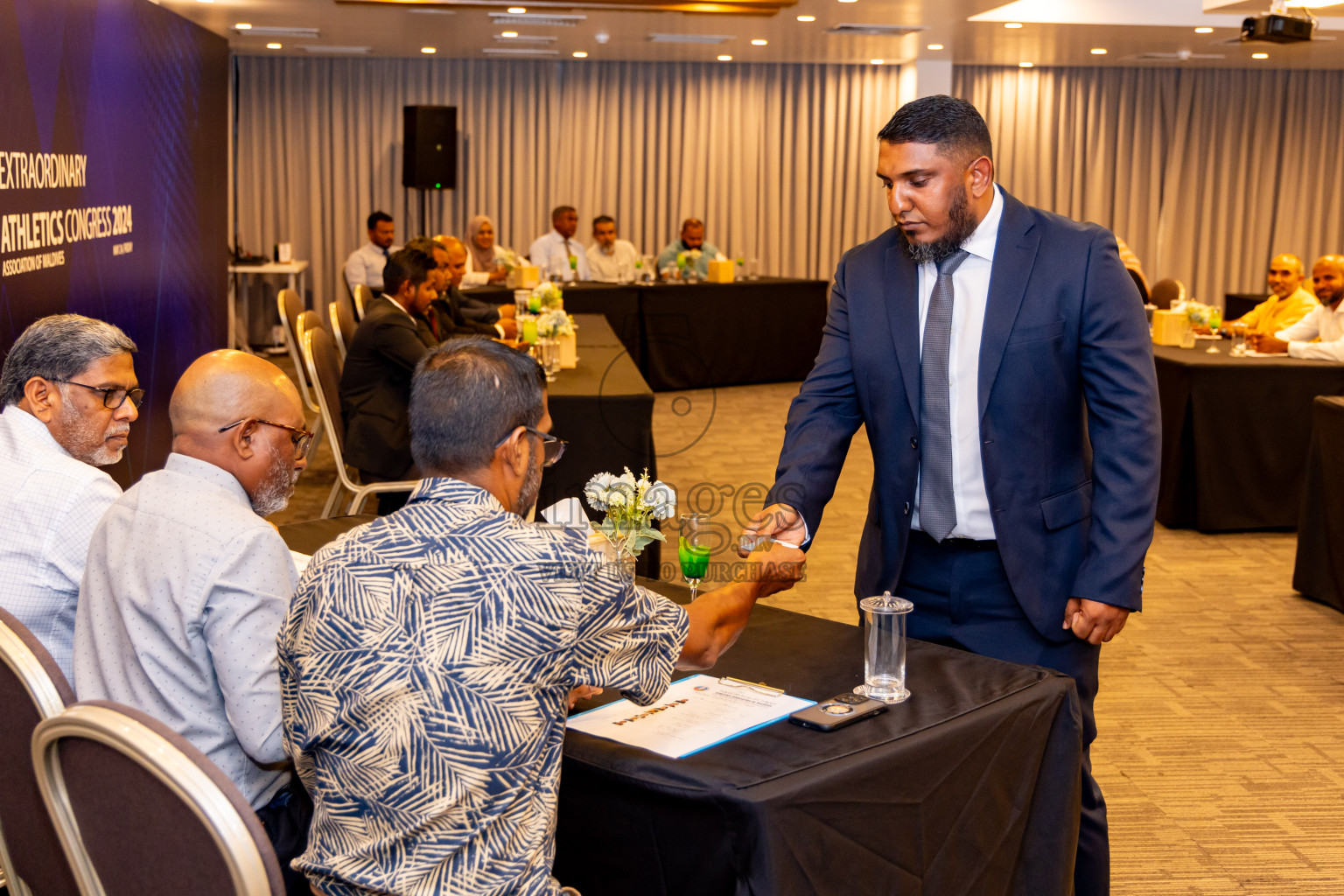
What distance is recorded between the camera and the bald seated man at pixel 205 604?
1.67 meters

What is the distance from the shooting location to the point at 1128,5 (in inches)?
367

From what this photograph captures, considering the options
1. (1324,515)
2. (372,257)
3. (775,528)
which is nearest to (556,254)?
(372,257)

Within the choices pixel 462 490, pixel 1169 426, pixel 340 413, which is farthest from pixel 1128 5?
pixel 462 490

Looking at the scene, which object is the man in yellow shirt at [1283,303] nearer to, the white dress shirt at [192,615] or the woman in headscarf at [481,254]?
the woman in headscarf at [481,254]

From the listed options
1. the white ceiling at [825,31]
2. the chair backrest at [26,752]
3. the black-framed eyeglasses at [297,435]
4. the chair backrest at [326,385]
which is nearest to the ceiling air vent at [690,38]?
the white ceiling at [825,31]

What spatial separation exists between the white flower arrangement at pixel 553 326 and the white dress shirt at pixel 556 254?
5.54 meters

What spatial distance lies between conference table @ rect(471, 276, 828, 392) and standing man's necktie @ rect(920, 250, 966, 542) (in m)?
7.57

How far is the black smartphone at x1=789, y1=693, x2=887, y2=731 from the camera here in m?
1.73

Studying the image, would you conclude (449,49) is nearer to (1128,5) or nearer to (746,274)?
(746,274)

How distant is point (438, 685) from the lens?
1.33m

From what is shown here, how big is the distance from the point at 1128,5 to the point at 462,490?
945 centimetres

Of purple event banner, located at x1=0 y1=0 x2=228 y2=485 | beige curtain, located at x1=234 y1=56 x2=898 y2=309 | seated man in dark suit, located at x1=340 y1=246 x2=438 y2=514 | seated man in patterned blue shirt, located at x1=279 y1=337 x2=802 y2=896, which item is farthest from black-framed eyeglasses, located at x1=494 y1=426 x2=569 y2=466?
beige curtain, located at x1=234 y1=56 x2=898 y2=309

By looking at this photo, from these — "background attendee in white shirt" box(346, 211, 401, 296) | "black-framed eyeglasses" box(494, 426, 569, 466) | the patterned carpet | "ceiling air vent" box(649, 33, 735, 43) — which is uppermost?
"ceiling air vent" box(649, 33, 735, 43)

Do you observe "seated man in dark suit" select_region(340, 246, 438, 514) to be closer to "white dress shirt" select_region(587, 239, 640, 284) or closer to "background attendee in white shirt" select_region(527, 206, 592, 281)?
"background attendee in white shirt" select_region(527, 206, 592, 281)
